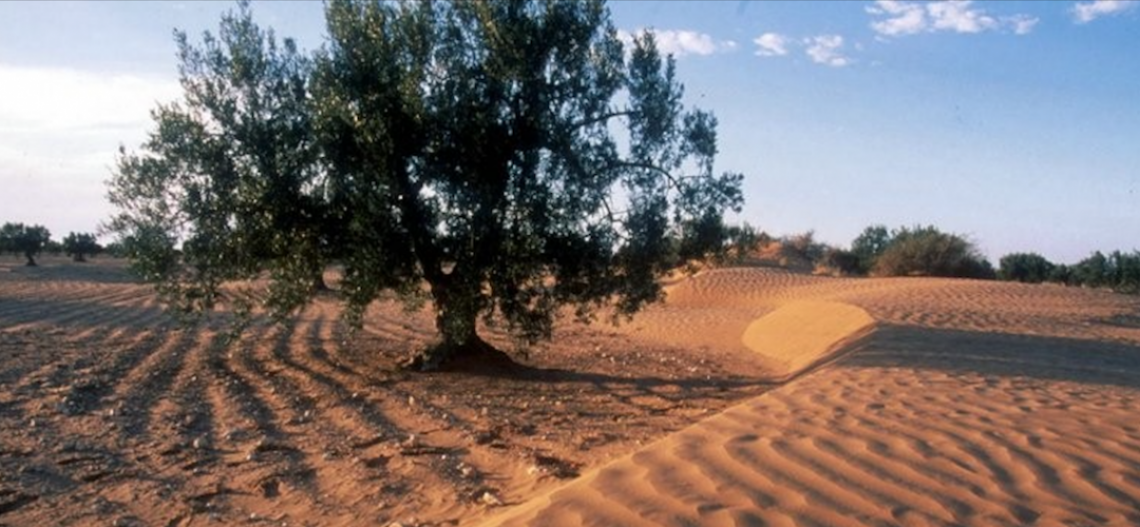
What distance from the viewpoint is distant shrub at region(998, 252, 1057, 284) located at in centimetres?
5109

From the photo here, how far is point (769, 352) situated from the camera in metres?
19.1

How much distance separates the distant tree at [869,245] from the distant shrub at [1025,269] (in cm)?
577

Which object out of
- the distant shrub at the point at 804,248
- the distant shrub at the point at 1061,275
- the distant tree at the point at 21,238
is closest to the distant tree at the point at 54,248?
the distant tree at the point at 21,238

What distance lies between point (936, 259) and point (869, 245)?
12.3 metres

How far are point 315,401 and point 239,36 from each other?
4820mm

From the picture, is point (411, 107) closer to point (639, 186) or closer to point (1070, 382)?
point (639, 186)

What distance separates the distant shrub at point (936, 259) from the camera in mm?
44844

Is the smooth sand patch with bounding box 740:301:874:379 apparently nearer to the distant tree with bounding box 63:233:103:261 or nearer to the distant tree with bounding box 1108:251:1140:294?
the distant tree with bounding box 1108:251:1140:294

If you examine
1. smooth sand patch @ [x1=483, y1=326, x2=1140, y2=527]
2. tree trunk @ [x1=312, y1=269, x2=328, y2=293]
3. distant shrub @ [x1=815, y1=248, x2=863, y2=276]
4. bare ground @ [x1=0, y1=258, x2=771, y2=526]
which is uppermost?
distant shrub @ [x1=815, y1=248, x2=863, y2=276]

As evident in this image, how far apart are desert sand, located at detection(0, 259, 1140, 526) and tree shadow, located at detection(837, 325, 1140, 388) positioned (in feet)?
0.30

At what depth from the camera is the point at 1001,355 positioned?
46.7ft

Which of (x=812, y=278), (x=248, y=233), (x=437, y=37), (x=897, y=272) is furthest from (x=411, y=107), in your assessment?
(x=897, y=272)

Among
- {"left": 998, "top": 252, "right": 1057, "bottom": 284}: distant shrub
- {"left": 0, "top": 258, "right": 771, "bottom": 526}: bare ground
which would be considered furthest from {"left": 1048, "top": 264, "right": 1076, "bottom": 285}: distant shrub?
{"left": 0, "top": 258, "right": 771, "bottom": 526}: bare ground

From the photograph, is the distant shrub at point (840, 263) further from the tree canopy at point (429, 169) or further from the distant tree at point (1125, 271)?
the tree canopy at point (429, 169)
